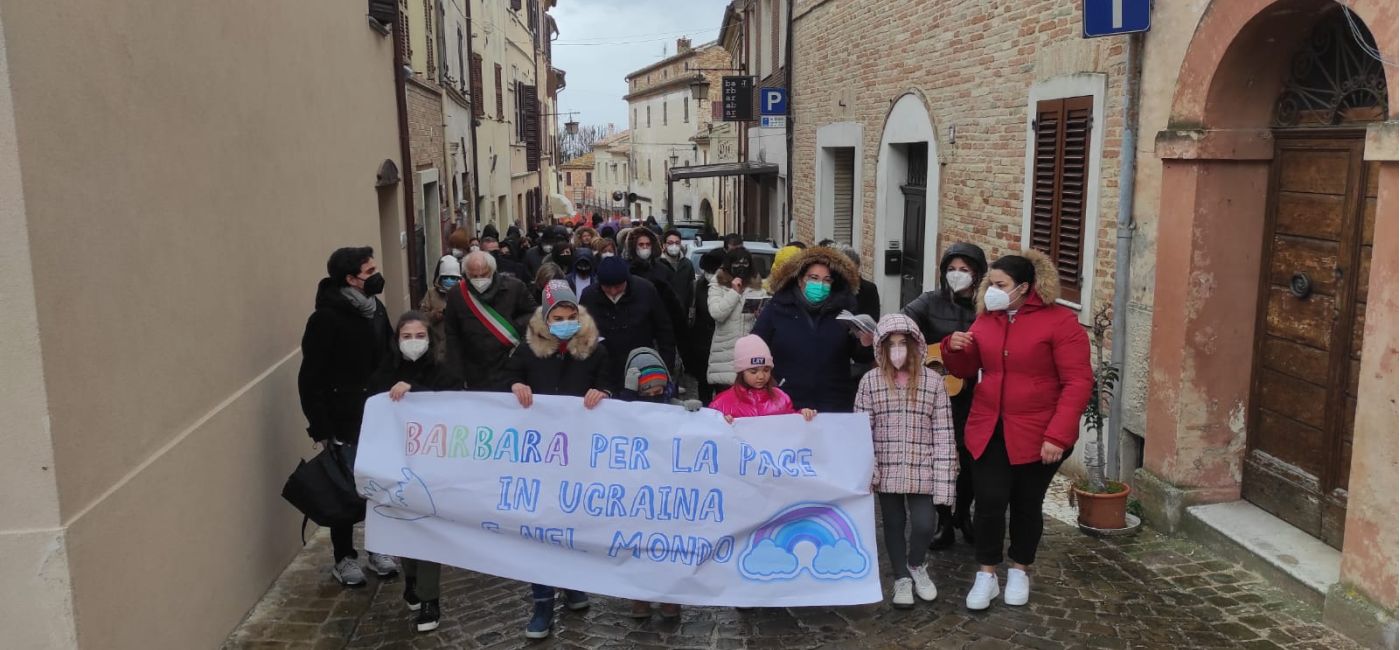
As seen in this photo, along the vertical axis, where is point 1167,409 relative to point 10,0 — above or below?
below

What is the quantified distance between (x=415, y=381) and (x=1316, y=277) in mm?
4701

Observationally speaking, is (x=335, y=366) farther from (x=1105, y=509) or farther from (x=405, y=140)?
(x=405, y=140)

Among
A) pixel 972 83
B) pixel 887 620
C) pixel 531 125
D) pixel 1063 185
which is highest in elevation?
pixel 531 125

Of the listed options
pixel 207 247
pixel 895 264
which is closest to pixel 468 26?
pixel 895 264

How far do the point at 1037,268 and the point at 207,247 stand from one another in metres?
3.90

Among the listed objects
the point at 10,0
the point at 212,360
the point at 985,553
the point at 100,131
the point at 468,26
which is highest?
the point at 468,26

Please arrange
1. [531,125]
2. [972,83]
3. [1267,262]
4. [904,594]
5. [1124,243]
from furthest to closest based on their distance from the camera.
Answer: [531,125] → [972,83] → [1124,243] → [1267,262] → [904,594]

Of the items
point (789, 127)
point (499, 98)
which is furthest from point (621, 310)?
point (499, 98)

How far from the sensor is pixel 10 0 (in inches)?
132

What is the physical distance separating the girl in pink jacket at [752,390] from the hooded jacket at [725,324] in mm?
2084

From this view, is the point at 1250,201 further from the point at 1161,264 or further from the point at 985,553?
the point at 985,553

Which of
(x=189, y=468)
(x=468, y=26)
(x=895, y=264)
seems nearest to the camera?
(x=189, y=468)

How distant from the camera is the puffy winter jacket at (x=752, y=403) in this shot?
197 inches

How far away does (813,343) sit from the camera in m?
5.55
